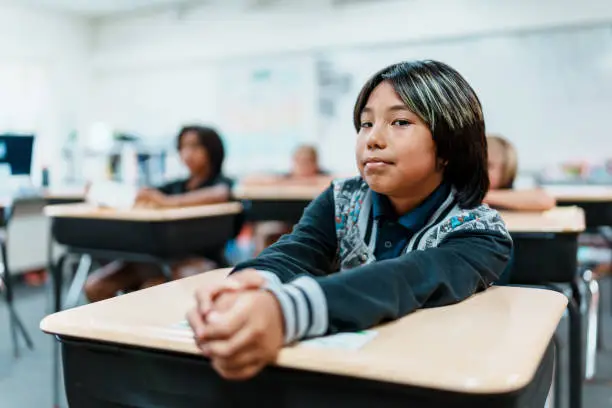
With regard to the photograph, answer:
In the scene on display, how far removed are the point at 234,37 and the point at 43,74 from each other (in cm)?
196

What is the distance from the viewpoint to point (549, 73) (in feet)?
15.5

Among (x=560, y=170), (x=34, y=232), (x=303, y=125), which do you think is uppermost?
(x=303, y=125)

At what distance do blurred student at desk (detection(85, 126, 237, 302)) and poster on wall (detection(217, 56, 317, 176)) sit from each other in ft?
9.26

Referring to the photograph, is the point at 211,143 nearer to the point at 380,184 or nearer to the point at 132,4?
the point at 380,184

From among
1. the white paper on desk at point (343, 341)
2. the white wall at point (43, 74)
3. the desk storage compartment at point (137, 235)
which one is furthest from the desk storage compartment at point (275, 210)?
the white wall at point (43, 74)

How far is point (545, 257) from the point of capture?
1.62 metres

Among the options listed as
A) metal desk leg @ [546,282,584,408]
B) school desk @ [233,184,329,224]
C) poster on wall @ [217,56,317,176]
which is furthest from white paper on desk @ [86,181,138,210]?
poster on wall @ [217,56,317,176]

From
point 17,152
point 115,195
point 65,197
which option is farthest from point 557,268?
point 65,197

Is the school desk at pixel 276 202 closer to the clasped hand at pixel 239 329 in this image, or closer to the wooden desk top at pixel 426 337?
the wooden desk top at pixel 426 337

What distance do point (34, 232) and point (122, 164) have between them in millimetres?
875

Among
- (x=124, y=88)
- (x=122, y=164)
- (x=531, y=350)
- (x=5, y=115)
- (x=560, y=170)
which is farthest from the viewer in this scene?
(x=124, y=88)

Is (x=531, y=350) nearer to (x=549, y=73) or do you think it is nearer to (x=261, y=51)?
(x=549, y=73)

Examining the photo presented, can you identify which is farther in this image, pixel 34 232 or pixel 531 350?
pixel 34 232

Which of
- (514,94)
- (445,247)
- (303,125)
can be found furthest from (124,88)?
(445,247)
